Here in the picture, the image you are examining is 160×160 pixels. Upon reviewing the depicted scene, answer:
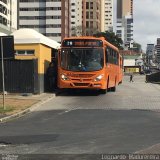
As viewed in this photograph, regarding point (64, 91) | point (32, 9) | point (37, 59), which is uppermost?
point (32, 9)

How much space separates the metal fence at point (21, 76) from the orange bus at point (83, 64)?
144 cm

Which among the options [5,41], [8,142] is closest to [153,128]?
[8,142]

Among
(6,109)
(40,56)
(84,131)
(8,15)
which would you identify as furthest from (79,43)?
(8,15)

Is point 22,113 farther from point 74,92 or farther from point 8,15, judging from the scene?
point 8,15

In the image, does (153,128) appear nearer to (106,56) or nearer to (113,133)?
(113,133)

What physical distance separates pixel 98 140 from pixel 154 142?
1.31m

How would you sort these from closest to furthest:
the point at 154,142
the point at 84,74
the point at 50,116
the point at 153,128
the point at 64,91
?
the point at 154,142 → the point at 153,128 → the point at 50,116 → the point at 84,74 → the point at 64,91

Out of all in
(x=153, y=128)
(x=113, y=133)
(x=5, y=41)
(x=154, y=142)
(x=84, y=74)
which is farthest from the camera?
Answer: (x=84, y=74)

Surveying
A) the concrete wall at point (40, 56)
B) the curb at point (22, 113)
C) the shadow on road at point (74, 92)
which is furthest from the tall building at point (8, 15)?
the curb at point (22, 113)

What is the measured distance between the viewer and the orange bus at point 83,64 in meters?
29.0

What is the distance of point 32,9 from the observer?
540 feet

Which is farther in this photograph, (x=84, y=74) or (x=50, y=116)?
(x=84, y=74)

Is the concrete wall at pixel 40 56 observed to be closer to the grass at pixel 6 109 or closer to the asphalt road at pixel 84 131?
the asphalt road at pixel 84 131

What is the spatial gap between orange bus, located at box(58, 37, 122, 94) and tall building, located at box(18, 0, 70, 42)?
427 ft
